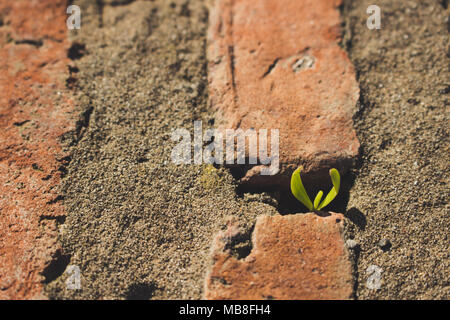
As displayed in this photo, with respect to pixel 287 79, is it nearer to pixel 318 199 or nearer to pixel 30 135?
pixel 318 199

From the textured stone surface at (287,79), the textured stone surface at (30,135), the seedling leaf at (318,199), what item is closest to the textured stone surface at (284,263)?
the seedling leaf at (318,199)

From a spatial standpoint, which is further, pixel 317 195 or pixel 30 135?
pixel 30 135

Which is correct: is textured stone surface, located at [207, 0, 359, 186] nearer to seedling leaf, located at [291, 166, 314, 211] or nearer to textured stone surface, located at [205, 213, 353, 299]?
seedling leaf, located at [291, 166, 314, 211]

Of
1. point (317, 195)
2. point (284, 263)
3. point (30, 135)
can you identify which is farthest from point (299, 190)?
point (30, 135)


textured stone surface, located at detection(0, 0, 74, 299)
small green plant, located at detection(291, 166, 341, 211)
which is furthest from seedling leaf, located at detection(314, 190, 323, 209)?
textured stone surface, located at detection(0, 0, 74, 299)

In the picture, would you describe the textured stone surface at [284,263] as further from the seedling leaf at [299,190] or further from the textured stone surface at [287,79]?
the textured stone surface at [287,79]
